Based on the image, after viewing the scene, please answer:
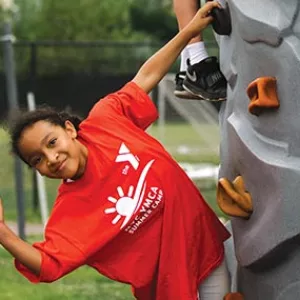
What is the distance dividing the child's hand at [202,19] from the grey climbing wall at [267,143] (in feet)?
0.52

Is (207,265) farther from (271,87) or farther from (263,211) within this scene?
(271,87)

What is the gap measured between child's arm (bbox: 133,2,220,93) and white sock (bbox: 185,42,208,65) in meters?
0.05

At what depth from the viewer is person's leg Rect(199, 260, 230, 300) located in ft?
9.73

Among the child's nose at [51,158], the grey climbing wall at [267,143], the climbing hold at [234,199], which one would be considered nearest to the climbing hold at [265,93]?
the grey climbing wall at [267,143]

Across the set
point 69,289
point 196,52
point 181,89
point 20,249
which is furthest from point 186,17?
point 69,289

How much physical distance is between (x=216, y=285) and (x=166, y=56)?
755mm

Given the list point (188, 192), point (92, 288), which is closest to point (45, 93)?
point (92, 288)

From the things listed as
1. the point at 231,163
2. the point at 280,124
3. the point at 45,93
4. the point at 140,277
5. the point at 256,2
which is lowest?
the point at 45,93

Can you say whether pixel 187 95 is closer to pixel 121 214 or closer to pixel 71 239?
pixel 121 214

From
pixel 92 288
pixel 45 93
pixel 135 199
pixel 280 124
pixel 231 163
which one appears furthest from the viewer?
pixel 45 93

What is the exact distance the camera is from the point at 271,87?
237 centimetres

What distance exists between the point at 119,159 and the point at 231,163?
0.43m

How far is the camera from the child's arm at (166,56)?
9.72 feet

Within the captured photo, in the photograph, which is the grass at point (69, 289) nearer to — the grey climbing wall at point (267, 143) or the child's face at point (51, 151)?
the child's face at point (51, 151)
